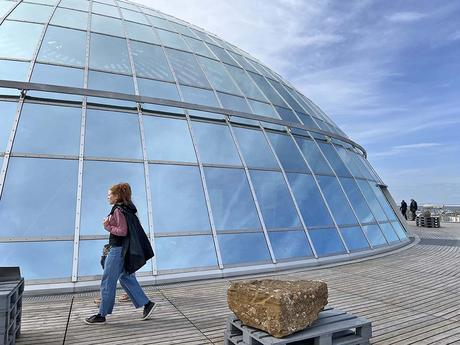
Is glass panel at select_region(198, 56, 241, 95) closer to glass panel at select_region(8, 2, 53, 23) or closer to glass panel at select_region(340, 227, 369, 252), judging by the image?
glass panel at select_region(8, 2, 53, 23)

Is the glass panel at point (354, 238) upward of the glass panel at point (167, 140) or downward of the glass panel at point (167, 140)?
downward

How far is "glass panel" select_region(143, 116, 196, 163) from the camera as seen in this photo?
9.08 meters

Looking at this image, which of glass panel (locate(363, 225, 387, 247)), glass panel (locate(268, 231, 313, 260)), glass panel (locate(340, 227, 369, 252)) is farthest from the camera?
glass panel (locate(363, 225, 387, 247))

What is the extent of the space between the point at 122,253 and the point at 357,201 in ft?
31.7

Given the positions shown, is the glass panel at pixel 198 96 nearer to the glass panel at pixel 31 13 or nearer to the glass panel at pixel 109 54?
the glass panel at pixel 109 54

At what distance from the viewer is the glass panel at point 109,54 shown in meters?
10.5

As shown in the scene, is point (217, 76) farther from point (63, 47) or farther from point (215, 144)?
point (63, 47)

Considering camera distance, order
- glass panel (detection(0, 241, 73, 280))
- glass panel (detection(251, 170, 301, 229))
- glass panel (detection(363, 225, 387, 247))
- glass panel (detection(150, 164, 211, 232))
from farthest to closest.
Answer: glass panel (detection(363, 225, 387, 247)) < glass panel (detection(251, 170, 301, 229)) < glass panel (detection(150, 164, 211, 232)) < glass panel (detection(0, 241, 73, 280))

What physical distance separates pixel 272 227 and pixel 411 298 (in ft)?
12.1

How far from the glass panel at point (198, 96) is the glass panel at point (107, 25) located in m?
3.43

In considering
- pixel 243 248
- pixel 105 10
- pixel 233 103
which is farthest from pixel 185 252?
pixel 105 10

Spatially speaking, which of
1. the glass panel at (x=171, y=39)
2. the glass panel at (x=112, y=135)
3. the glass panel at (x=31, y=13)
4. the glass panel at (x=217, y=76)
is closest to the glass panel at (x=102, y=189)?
the glass panel at (x=112, y=135)

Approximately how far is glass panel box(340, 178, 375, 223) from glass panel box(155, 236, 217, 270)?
6.24 metres

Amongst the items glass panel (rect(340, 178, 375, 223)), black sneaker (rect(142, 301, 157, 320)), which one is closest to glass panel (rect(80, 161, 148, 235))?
black sneaker (rect(142, 301, 157, 320))
